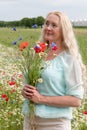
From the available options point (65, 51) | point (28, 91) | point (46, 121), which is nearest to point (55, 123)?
point (46, 121)

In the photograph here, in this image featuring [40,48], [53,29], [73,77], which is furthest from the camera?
[53,29]

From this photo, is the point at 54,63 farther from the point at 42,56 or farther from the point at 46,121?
the point at 46,121

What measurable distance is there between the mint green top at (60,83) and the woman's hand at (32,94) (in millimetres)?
68

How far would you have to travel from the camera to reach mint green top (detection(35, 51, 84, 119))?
3916 mm

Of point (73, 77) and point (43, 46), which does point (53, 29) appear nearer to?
point (43, 46)

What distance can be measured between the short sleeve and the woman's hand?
0.75 ft

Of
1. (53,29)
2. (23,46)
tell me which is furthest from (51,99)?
(53,29)

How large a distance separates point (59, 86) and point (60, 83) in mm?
25

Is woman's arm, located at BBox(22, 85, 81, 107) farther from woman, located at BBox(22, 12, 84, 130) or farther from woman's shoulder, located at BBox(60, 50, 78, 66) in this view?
woman's shoulder, located at BBox(60, 50, 78, 66)

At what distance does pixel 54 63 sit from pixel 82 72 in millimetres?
240

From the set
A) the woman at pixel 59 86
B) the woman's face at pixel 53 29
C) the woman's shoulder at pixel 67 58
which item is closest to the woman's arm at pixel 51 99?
the woman at pixel 59 86

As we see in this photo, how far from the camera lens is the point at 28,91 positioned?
12.9ft

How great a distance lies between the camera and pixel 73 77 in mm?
3912

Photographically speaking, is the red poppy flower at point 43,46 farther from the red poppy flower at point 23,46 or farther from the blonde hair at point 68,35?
the blonde hair at point 68,35
